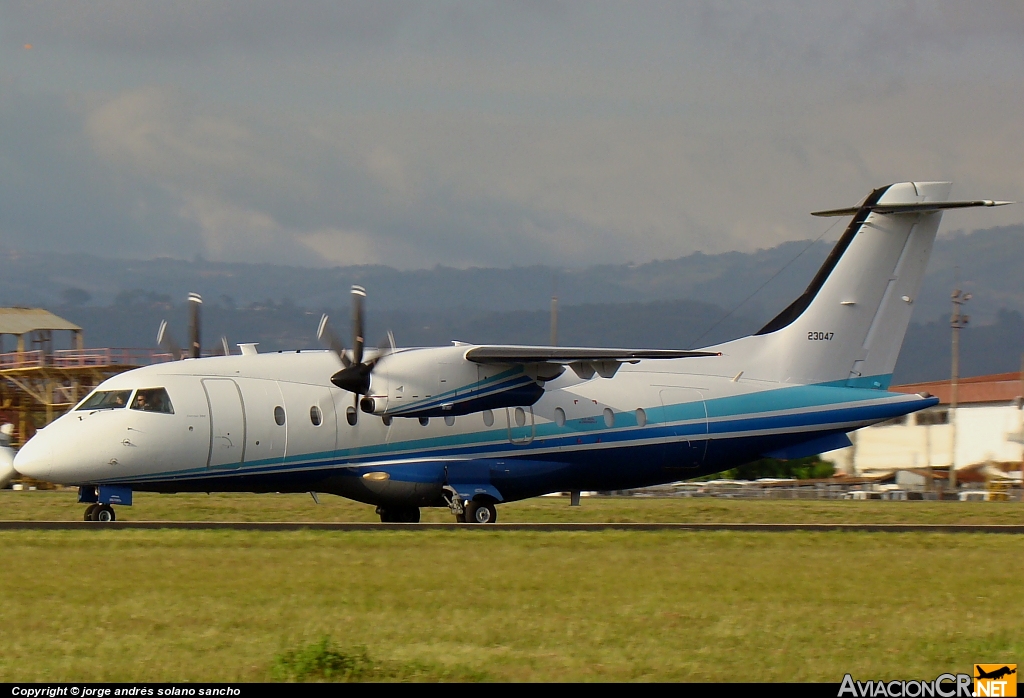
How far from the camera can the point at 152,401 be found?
2339 centimetres

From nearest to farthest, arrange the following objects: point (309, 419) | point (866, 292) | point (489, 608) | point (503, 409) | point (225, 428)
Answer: point (489, 608) < point (225, 428) < point (309, 419) < point (503, 409) < point (866, 292)

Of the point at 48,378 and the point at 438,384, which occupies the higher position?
the point at 48,378

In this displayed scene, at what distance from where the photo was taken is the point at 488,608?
1347 cm

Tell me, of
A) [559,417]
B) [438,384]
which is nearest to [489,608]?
[438,384]

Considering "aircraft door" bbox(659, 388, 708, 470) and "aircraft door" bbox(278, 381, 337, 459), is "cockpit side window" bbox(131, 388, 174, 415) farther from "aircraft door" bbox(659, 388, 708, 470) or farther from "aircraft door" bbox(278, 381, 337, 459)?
"aircraft door" bbox(659, 388, 708, 470)

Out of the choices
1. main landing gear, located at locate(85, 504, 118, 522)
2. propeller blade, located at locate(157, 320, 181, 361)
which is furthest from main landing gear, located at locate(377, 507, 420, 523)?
main landing gear, located at locate(85, 504, 118, 522)

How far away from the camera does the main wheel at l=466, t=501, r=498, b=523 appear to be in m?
25.9

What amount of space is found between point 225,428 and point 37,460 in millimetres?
3463

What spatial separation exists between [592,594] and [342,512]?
18.8 metres

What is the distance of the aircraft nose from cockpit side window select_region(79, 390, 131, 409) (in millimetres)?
1233

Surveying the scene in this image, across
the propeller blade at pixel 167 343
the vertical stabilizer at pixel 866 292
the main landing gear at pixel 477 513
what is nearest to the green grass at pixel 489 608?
the main landing gear at pixel 477 513

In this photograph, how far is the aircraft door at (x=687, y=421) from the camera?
91.8 feet

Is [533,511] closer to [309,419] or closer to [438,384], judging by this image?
[438,384]

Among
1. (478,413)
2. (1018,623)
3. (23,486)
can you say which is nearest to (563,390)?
(478,413)
